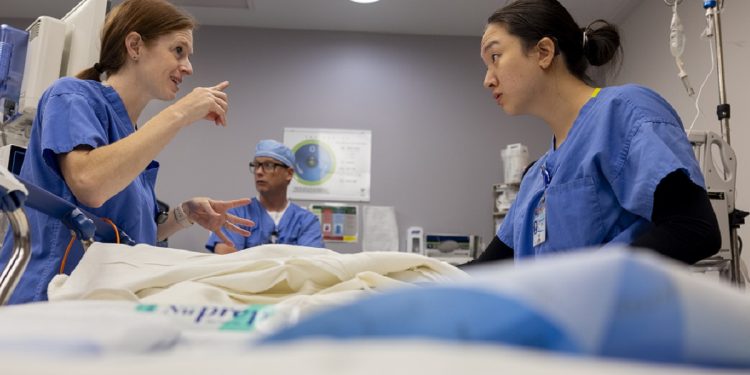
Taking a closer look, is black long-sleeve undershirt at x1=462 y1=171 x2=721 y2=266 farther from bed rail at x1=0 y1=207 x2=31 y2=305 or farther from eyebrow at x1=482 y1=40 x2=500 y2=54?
bed rail at x1=0 y1=207 x2=31 y2=305

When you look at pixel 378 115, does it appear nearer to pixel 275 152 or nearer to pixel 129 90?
pixel 275 152

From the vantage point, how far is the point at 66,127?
112 centimetres

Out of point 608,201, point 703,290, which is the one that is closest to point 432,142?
point 608,201

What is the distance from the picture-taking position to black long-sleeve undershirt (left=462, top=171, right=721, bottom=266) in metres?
0.96

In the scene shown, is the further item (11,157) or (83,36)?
(83,36)

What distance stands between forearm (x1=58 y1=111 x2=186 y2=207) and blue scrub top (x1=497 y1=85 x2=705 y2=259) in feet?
2.61

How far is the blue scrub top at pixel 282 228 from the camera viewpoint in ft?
→ 10.9

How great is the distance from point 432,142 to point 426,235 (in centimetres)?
65

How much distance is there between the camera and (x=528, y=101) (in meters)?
1.45

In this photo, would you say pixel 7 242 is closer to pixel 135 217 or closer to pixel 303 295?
pixel 135 217

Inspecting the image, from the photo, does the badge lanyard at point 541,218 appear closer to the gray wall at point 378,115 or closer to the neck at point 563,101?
the neck at point 563,101

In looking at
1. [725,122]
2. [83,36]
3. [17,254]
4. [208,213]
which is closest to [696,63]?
[725,122]

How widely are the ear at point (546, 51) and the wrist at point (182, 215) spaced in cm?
92

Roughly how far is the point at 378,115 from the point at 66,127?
10.2ft
